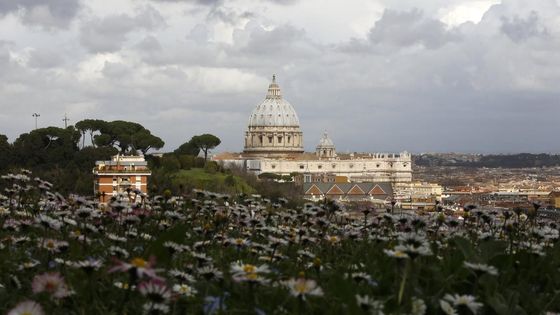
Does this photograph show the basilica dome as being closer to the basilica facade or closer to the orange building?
the basilica facade

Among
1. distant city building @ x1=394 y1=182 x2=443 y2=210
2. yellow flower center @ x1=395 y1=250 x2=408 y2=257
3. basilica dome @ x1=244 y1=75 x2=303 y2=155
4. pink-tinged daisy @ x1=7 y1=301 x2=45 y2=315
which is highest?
basilica dome @ x1=244 y1=75 x2=303 y2=155

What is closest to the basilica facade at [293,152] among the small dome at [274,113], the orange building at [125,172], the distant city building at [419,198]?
the small dome at [274,113]

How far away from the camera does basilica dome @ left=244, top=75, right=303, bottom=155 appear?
140375 mm

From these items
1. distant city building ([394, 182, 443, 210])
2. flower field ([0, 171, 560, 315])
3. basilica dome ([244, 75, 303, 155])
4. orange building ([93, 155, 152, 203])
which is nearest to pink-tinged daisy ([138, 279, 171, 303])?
flower field ([0, 171, 560, 315])

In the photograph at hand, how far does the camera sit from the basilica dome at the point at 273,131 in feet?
461

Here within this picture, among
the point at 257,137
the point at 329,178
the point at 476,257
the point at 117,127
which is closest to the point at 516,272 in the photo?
the point at 476,257

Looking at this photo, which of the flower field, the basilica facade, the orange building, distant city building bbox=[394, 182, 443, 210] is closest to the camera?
the flower field

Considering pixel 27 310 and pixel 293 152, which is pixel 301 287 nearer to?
pixel 27 310

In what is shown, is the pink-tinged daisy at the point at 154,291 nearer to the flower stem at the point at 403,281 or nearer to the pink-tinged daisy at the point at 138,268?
the pink-tinged daisy at the point at 138,268

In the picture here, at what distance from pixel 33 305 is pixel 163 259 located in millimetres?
950

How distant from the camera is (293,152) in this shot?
142000 mm

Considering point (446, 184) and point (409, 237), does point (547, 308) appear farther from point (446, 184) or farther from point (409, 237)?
point (446, 184)

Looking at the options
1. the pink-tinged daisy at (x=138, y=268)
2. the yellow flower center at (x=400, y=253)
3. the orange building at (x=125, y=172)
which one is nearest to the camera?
the pink-tinged daisy at (x=138, y=268)

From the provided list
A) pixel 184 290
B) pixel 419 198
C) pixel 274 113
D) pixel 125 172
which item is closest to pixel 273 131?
pixel 274 113
